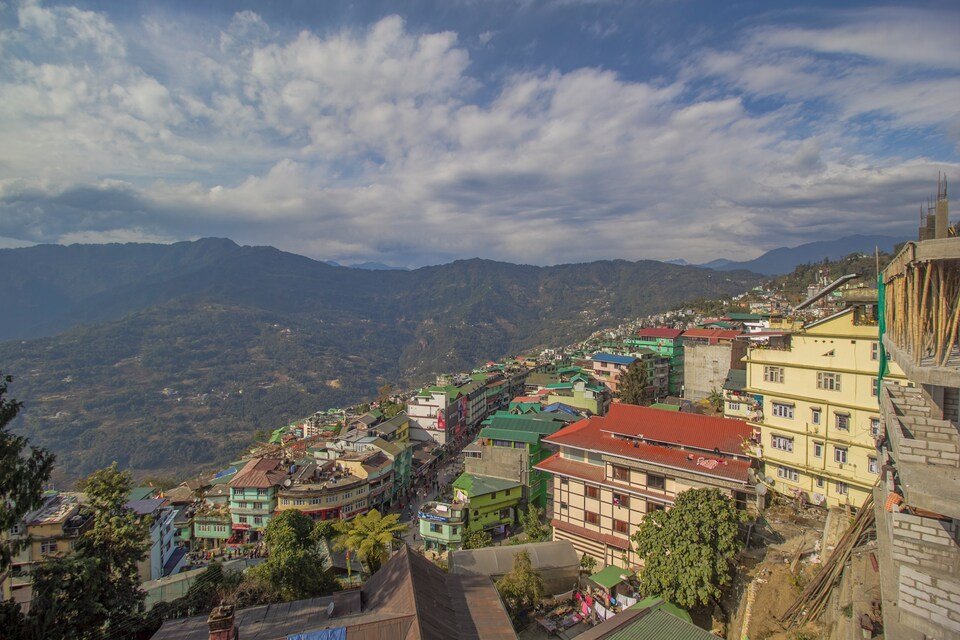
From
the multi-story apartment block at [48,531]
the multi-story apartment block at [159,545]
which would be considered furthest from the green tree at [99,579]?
the multi-story apartment block at [159,545]

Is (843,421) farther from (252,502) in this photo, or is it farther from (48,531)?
(252,502)

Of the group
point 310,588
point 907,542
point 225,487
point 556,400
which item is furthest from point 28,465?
point 556,400

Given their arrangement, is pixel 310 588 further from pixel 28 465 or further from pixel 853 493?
pixel 853 493

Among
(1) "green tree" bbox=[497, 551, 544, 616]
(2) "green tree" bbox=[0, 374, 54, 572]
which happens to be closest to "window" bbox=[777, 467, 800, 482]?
(1) "green tree" bbox=[497, 551, 544, 616]

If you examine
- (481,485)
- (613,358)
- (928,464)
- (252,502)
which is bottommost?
(252,502)

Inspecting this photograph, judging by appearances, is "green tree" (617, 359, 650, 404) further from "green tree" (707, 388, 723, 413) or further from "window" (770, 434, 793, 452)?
"window" (770, 434, 793, 452)

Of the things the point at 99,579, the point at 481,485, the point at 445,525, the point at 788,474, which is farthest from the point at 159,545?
the point at 788,474
